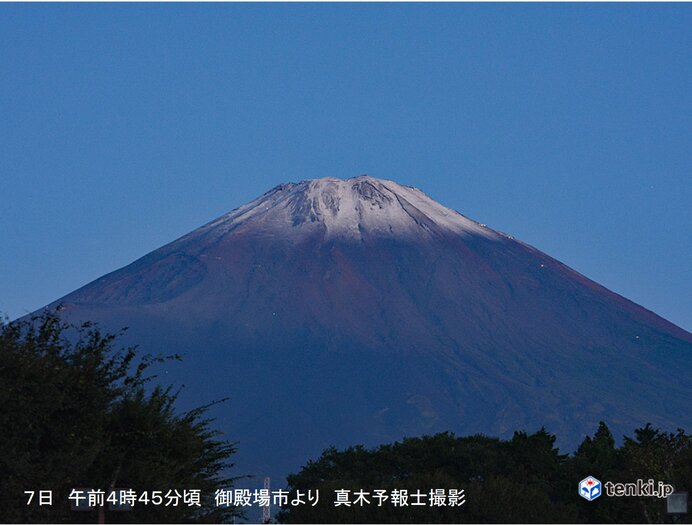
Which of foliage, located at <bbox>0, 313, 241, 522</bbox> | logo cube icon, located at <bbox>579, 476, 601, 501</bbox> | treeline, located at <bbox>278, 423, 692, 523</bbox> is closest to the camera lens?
foliage, located at <bbox>0, 313, 241, 522</bbox>

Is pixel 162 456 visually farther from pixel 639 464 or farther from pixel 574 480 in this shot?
pixel 574 480

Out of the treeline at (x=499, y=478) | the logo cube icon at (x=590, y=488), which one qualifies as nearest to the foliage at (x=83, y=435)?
the treeline at (x=499, y=478)

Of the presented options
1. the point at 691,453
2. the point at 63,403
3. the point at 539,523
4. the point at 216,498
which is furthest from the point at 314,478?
the point at 63,403

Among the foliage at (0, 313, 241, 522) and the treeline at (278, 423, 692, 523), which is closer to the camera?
the foliage at (0, 313, 241, 522)

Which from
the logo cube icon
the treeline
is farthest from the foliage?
the logo cube icon

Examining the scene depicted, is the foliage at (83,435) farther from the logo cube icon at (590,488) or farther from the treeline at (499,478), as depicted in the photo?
the logo cube icon at (590,488)

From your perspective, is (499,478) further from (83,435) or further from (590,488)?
(590,488)

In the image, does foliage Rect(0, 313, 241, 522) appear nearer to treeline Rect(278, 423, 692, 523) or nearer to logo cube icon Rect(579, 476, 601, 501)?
treeline Rect(278, 423, 692, 523)

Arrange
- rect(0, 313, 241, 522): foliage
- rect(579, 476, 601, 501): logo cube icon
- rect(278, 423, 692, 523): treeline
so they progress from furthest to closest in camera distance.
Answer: rect(579, 476, 601, 501): logo cube icon, rect(278, 423, 692, 523): treeline, rect(0, 313, 241, 522): foliage

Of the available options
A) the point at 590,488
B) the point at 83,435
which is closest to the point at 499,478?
the point at 83,435
